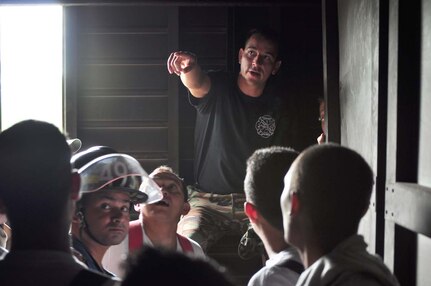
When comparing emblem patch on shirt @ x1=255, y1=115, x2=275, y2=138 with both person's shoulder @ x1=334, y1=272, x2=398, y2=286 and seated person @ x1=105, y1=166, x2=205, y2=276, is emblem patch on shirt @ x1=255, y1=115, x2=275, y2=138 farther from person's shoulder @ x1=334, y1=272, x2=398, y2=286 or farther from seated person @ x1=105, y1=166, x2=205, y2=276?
person's shoulder @ x1=334, y1=272, x2=398, y2=286

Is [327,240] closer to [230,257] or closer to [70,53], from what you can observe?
[230,257]

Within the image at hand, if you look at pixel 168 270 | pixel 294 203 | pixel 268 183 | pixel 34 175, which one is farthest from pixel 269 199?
pixel 168 270

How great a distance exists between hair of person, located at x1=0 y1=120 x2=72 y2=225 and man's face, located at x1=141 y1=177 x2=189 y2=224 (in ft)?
6.08

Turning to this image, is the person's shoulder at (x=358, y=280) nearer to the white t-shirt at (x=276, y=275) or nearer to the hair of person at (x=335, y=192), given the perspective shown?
the hair of person at (x=335, y=192)

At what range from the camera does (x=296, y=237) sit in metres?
1.93

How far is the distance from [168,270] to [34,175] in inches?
27.1

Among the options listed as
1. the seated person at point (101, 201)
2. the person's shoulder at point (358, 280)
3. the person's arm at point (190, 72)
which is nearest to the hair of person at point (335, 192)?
the person's shoulder at point (358, 280)

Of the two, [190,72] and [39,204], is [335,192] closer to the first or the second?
[39,204]

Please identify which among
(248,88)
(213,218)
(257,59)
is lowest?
(213,218)

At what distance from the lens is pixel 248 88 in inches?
199

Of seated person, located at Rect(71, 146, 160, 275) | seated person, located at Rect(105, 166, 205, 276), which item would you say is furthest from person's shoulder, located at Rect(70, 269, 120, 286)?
seated person, located at Rect(105, 166, 205, 276)

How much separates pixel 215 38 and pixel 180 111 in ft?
2.15

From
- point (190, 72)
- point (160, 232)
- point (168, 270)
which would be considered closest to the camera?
point (168, 270)

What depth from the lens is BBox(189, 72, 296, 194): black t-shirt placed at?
5.00 meters
